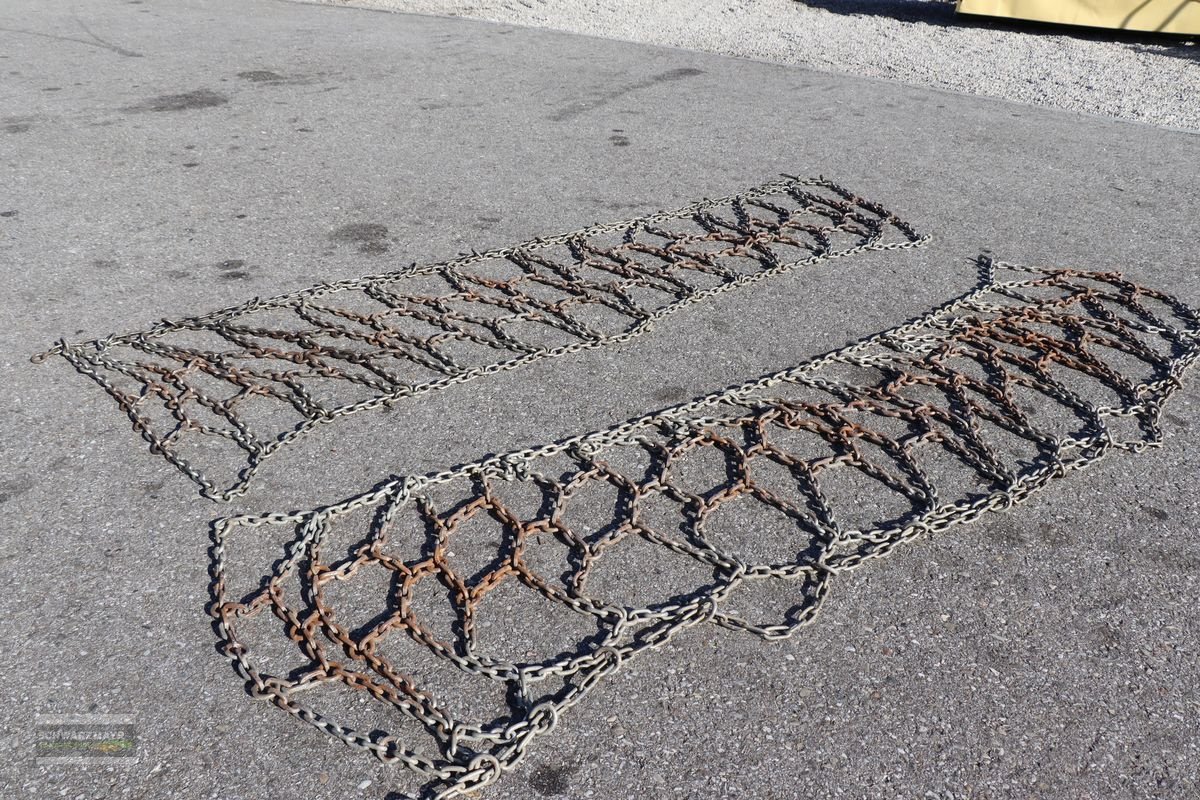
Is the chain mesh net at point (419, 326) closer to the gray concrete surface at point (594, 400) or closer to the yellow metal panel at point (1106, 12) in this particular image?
the gray concrete surface at point (594, 400)

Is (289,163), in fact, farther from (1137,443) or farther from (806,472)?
(1137,443)

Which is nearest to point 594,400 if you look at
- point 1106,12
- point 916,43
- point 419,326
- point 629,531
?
point 629,531

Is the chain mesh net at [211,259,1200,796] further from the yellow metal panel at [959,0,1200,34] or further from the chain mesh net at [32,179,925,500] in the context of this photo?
the yellow metal panel at [959,0,1200,34]

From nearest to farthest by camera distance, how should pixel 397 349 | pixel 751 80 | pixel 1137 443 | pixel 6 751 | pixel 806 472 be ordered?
pixel 6 751, pixel 806 472, pixel 1137 443, pixel 397 349, pixel 751 80

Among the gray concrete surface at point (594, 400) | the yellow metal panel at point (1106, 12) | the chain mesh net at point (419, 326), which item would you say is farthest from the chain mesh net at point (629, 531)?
the yellow metal panel at point (1106, 12)

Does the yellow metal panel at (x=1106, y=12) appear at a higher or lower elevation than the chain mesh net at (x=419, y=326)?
higher

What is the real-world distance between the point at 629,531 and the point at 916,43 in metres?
8.73

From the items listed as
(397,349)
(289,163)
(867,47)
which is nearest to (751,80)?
(867,47)

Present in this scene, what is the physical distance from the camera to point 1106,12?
10.0 m

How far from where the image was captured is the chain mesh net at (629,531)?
248cm

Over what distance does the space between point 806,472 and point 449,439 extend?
1236 millimetres

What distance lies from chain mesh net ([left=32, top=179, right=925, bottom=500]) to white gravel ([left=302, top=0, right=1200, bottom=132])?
3992 millimetres

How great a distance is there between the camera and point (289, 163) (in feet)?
20.4

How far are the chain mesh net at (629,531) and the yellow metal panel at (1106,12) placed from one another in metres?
7.12
